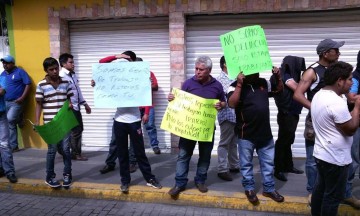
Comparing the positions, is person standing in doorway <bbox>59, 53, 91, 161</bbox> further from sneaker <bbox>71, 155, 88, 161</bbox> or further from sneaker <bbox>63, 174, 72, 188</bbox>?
sneaker <bbox>63, 174, 72, 188</bbox>

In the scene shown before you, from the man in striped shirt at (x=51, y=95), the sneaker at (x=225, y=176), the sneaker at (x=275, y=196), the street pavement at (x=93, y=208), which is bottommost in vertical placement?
the street pavement at (x=93, y=208)

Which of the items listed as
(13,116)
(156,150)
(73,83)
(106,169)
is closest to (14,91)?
(13,116)

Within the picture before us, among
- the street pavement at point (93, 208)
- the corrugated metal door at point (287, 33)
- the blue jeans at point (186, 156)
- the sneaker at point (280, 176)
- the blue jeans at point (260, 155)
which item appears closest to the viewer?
the blue jeans at point (260, 155)

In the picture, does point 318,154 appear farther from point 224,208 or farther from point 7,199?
point 7,199

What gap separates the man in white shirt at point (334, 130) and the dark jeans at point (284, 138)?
158 cm

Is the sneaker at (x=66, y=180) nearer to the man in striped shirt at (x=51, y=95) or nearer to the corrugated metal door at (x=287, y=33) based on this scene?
the man in striped shirt at (x=51, y=95)

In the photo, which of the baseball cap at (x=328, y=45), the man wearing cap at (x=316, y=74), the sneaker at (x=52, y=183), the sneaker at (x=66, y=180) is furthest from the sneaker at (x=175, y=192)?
the baseball cap at (x=328, y=45)

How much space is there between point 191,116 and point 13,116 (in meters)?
4.24

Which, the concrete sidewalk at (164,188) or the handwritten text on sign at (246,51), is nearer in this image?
the handwritten text on sign at (246,51)

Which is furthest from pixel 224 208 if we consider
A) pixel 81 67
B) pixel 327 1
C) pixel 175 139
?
pixel 81 67

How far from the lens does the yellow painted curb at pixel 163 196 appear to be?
4.10m

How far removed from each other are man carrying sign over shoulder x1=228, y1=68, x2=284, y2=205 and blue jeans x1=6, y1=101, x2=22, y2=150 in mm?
4681

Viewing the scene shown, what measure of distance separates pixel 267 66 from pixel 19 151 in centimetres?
555

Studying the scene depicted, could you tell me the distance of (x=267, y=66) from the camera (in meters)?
3.75
